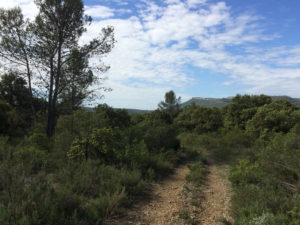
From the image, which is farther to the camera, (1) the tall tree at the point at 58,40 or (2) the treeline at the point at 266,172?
(1) the tall tree at the point at 58,40

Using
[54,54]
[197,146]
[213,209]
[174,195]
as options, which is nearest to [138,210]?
[174,195]

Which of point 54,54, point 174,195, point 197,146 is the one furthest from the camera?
point 197,146

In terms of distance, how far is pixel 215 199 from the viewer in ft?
18.4

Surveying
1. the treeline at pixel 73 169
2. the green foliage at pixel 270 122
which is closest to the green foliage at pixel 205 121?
the green foliage at pixel 270 122

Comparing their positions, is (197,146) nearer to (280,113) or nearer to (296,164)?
(280,113)

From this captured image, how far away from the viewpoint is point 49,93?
10.2m

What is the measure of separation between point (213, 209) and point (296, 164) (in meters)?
2.79

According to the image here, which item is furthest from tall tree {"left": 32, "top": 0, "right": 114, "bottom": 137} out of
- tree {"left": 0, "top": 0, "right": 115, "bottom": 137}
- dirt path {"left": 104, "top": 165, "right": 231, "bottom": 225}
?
dirt path {"left": 104, "top": 165, "right": 231, "bottom": 225}

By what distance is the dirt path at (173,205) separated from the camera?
420 cm

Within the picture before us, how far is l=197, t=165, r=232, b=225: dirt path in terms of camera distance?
4.42 metres

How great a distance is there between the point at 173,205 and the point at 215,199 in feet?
4.71

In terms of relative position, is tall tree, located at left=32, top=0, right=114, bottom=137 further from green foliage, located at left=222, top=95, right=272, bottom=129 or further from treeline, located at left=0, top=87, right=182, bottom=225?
green foliage, located at left=222, top=95, right=272, bottom=129

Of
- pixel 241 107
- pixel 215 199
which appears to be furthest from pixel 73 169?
pixel 241 107

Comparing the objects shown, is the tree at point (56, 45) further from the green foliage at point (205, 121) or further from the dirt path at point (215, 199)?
the green foliage at point (205, 121)
